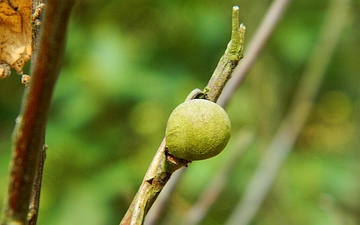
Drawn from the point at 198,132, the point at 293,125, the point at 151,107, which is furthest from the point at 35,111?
the point at 151,107

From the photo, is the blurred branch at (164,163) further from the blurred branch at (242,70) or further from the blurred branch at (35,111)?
the blurred branch at (242,70)

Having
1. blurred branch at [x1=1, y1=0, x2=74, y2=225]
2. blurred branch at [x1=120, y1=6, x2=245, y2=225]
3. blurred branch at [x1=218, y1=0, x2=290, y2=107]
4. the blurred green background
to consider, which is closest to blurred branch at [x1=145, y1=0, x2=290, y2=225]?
blurred branch at [x1=218, y1=0, x2=290, y2=107]

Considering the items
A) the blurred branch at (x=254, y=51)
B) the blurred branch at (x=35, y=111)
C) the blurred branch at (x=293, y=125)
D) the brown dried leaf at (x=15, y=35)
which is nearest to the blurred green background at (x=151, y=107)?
the blurred branch at (x=293, y=125)

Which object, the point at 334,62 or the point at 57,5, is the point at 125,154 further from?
the point at 57,5

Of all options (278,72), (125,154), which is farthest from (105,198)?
(278,72)

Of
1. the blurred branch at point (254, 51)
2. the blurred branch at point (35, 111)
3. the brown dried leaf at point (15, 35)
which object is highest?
the blurred branch at point (254, 51)

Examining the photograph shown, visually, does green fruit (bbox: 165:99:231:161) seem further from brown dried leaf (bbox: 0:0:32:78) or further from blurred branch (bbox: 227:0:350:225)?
blurred branch (bbox: 227:0:350:225)

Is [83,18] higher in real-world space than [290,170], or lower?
higher
